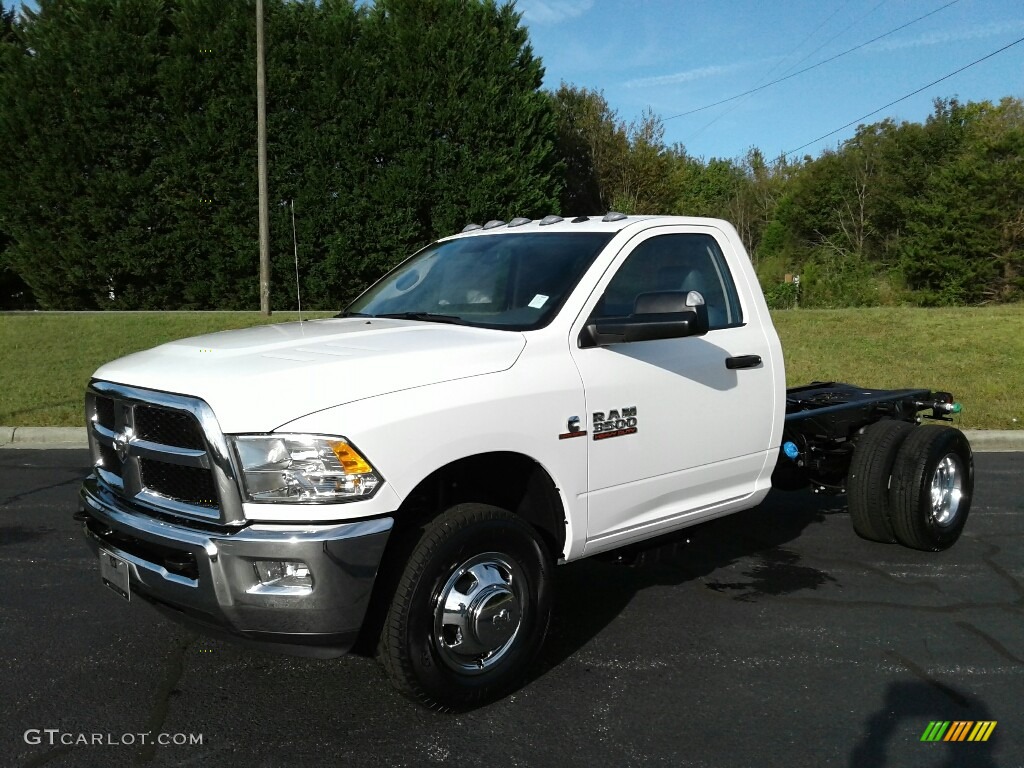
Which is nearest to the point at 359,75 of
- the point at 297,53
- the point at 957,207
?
the point at 297,53

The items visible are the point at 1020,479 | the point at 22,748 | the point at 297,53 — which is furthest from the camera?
the point at 297,53

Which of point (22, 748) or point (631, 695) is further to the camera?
point (631, 695)

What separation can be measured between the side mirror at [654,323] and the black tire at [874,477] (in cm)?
229

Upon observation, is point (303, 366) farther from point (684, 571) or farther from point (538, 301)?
point (684, 571)

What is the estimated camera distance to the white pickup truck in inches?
120

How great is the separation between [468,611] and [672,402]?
1422 mm

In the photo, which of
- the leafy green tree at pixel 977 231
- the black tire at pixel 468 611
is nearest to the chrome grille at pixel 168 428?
the black tire at pixel 468 611

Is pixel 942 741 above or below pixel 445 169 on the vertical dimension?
below

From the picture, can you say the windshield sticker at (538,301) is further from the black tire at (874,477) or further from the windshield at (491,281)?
the black tire at (874,477)

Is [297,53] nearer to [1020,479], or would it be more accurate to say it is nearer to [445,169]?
[445,169]

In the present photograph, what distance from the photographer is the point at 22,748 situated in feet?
10.6

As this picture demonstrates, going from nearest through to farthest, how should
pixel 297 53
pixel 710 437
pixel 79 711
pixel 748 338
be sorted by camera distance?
pixel 79 711, pixel 710 437, pixel 748 338, pixel 297 53

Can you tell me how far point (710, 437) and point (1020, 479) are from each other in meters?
4.99

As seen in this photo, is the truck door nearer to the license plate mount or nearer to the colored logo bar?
the colored logo bar
